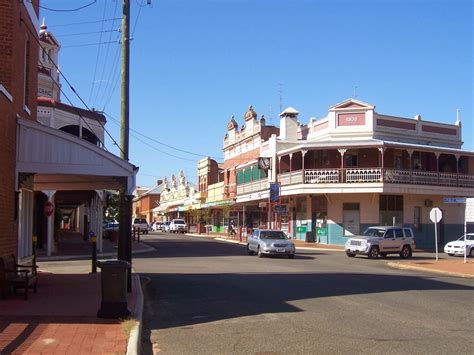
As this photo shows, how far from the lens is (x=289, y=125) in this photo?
49812 mm

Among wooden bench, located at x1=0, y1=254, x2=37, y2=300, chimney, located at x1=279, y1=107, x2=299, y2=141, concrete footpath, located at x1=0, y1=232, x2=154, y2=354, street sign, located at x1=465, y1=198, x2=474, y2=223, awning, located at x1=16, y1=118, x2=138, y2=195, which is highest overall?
chimney, located at x1=279, y1=107, x2=299, y2=141

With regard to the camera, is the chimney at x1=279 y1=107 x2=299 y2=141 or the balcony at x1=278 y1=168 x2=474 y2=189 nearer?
the balcony at x1=278 y1=168 x2=474 y2=189

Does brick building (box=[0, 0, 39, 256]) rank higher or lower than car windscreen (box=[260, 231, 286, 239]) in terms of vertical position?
higher

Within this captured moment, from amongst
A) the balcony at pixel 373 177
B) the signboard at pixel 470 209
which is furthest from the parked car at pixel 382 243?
the balcony at pixel 373 177

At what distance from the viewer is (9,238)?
42.4 ft

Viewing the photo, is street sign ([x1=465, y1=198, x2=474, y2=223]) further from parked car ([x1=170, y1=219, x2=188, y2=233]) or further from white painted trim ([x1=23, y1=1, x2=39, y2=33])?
parked car ([x1=170, y1=219, x2=188, y2=233])

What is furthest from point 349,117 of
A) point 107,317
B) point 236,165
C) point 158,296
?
point 107,317

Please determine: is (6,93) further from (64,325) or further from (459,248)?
(459,248)

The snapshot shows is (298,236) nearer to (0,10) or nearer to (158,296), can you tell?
(158,296)

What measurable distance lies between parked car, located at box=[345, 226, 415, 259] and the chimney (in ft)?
59.9

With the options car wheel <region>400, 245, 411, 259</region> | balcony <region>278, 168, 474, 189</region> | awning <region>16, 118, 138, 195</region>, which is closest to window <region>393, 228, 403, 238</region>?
car wheel <region>400, 245, 411, 259</region>

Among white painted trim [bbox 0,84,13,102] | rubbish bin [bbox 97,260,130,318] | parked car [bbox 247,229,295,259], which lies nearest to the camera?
rubbish bin [bbox 97,260,130,318]

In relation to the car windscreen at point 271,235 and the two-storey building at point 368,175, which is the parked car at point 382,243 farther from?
the two-storey building at point 368,175

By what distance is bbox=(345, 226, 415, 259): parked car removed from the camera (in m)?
31.3
